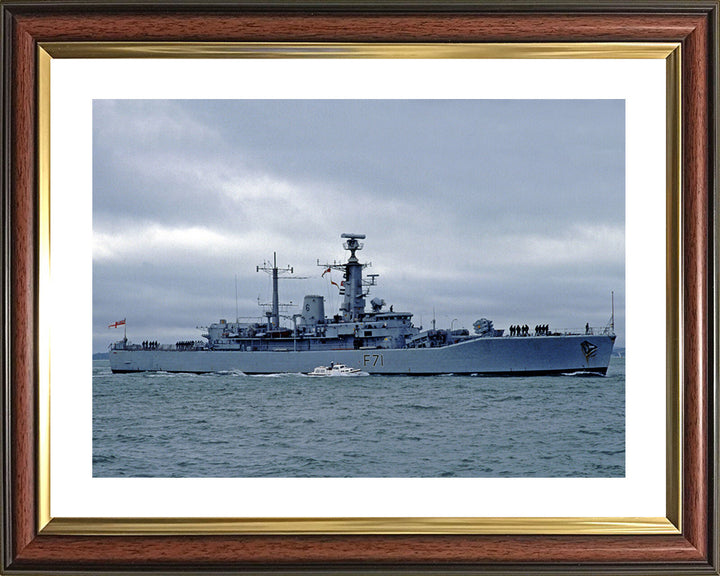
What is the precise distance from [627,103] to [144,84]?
0.60 m

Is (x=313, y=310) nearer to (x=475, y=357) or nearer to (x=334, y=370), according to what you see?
(x=334, y=370)

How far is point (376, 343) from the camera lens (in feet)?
31.5

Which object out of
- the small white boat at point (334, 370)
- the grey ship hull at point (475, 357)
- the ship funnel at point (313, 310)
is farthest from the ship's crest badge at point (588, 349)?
the ship funnel at point (313, 310)

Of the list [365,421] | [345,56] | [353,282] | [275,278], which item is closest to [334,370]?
[353,282]

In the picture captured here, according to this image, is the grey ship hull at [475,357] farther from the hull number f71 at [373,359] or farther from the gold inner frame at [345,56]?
the gold inner frame at [345,56]

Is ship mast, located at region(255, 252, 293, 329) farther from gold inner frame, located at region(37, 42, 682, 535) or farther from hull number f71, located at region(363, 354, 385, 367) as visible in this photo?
gold inner frame, located at region(37, 42, 682, 535)

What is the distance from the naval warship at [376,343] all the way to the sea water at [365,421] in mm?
636

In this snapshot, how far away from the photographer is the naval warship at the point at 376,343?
949 centimetres

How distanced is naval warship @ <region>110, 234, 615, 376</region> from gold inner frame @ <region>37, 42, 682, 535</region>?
843cm

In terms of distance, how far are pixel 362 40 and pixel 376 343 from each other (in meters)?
8.89

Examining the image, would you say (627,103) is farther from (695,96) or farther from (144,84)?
(144,84)

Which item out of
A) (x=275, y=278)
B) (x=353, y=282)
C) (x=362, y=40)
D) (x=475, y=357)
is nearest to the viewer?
(x=362, y=40)

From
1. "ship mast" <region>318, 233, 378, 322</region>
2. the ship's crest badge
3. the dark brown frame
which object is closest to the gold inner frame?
the dark brown frame

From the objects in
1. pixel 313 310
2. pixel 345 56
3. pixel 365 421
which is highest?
pixel 345 56
